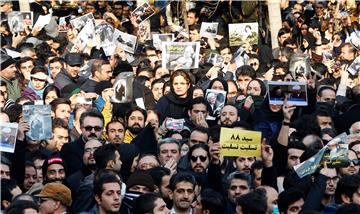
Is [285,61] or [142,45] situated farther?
[142,45]

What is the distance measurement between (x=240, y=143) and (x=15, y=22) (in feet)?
31.2

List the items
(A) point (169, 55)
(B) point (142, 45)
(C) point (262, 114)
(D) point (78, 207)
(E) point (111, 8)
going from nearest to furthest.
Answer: (D) point (78, 207) < (C) point (262, 114) < (A) point (169, 55) < (B) point (142, 45) < (E) point (111, 8)

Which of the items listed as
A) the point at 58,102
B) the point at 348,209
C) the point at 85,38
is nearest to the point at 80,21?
the point at 85,38

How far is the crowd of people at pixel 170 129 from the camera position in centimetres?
1192

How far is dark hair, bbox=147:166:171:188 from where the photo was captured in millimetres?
12781

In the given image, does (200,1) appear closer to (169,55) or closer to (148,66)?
(148,66)

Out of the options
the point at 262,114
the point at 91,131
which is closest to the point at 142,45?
the point at 262,114

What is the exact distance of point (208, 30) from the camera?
76.7ft

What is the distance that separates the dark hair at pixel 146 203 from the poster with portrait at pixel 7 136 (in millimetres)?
1735

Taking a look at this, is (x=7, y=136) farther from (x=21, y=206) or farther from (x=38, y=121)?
(x=21, y=206)

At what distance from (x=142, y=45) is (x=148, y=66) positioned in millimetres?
2045

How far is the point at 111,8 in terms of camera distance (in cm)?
2609

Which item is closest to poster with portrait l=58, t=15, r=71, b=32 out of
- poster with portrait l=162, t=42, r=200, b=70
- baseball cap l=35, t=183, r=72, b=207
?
poster with portrait l=162, t=42, r=200, b=70

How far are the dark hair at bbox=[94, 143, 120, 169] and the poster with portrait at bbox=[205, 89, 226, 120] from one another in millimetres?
4190
